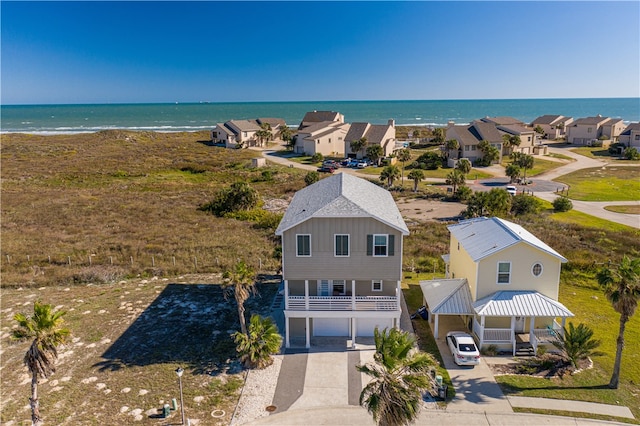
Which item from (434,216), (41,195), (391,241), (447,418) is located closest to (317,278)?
(391,241)

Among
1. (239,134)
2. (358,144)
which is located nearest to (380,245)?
(358,144)

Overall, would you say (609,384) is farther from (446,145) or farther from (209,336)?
(446,145)

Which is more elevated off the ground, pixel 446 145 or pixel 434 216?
pixel 446 145

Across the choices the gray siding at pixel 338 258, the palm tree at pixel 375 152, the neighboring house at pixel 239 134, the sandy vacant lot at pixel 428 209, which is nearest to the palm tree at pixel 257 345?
the gray siding at pixel 338 258

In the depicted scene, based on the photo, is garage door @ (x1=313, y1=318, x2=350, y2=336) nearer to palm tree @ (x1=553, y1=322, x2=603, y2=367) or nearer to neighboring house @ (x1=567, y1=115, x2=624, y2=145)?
palm tree @ (x1=553, y1=322, x2=603, y2=367)

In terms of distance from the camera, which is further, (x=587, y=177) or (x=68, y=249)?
(x=587, y=177)

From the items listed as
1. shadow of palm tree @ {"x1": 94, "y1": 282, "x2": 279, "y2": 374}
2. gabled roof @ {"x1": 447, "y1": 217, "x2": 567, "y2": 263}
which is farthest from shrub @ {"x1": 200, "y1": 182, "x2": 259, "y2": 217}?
gabled roof @ {"x1": 447, "y1": 217, "x2": 567, "y2": 263}
